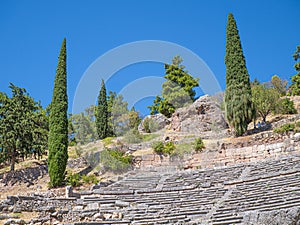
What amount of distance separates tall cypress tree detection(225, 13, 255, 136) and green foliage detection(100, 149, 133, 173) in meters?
7.82

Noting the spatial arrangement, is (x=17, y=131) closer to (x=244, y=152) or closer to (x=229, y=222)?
(x=244, y=152)

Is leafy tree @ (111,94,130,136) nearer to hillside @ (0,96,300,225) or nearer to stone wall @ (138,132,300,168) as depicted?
hillside @ (0,96,300,225)

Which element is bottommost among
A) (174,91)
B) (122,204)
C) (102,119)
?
(122,204)

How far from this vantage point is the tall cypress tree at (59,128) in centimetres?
2472

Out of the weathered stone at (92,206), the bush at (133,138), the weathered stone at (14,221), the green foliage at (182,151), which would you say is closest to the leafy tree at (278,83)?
the bush at (133,138)

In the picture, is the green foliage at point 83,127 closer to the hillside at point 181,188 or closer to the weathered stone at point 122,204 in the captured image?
the hillside at point 181,188

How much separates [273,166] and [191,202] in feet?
17.3

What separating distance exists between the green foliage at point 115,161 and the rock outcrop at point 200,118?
406 inches

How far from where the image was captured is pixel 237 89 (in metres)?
29.3

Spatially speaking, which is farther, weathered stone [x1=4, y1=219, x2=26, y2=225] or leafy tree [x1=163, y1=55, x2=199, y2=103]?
leafy tree [x1=163, y1=55, x2=199, y2=103]

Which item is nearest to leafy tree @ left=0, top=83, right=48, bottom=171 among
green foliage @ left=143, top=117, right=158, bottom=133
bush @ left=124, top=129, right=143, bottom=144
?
bush @ left=124, top=129, right=143, bottom=144

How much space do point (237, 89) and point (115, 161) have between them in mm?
10119

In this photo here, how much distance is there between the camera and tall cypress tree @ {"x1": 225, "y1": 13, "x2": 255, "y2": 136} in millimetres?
28531

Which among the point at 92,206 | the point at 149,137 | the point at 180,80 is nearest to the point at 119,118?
the point at 180,80
